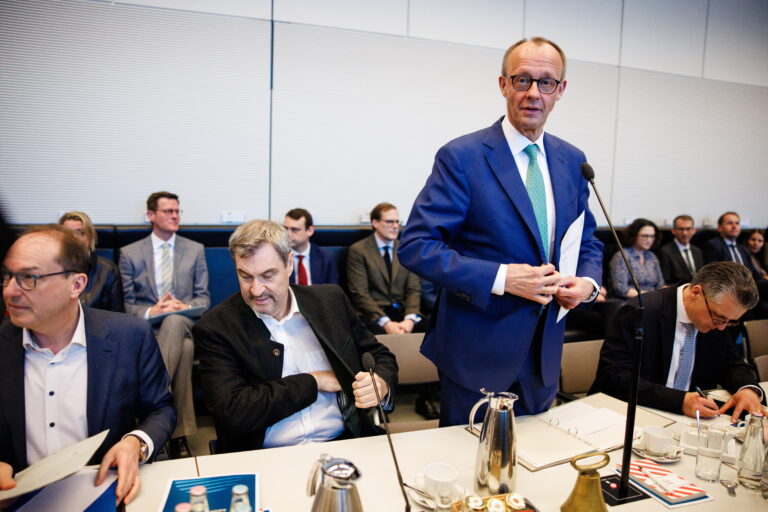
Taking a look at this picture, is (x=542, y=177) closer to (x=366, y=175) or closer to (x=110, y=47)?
(x=366, y=175)

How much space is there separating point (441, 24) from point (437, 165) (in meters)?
3.98

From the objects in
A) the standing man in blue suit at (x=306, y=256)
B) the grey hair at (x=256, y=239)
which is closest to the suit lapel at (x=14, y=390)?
the grey hair at (x=256, y=239)

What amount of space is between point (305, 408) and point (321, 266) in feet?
8.04

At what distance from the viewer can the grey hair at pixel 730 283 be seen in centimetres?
192

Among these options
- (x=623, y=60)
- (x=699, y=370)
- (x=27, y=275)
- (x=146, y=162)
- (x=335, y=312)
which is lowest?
(x=699, y=370)

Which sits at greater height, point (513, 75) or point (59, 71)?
point (59, 71)

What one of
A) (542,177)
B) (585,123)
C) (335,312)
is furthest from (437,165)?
(585,123)

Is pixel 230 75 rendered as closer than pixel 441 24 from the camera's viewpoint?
Yes

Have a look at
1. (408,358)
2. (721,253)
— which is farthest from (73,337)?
(721,253)

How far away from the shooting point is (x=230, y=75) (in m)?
4.31

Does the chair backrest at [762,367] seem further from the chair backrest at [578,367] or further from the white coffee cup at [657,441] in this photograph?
the white coffee cup at [657,441]

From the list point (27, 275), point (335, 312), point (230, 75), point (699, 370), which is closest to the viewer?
point (27, 275)

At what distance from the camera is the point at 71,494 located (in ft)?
3.68

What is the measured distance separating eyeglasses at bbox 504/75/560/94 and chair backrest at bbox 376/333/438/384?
1219 millimetres
